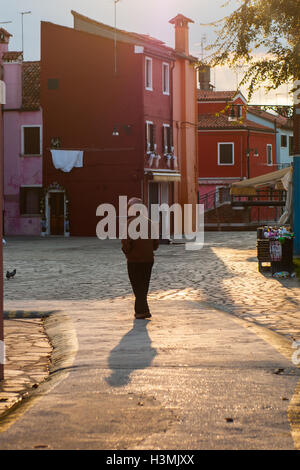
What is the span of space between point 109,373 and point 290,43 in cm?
716

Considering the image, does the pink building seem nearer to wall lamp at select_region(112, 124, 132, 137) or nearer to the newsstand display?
wall lamp at select_region(112, 124, 132, 137)

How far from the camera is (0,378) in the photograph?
7.45 m

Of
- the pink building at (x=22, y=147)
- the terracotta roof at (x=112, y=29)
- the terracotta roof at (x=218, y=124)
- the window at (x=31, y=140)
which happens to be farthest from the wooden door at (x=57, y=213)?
the terracotta roof at (x=218, y=124)

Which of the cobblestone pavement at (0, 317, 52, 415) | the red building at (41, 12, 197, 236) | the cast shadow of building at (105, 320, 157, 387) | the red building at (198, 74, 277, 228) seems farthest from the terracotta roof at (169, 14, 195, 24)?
the cast shadow of building at (105, 320, 157, 387)

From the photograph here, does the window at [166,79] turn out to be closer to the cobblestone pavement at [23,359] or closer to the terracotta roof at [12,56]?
the terracotta roof at [12,56]

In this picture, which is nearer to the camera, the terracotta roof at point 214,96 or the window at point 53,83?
the window at point 53,83

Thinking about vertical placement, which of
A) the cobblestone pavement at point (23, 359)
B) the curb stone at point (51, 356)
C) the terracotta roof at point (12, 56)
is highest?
the terracotta roof at point (12, 56)

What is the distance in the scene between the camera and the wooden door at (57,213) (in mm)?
42062

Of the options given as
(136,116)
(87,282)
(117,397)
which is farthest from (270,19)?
(136,116)

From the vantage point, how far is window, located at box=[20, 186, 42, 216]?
141 ft

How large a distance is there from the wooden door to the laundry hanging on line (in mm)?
1448

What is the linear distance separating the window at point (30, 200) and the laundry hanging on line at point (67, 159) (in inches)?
73.7
